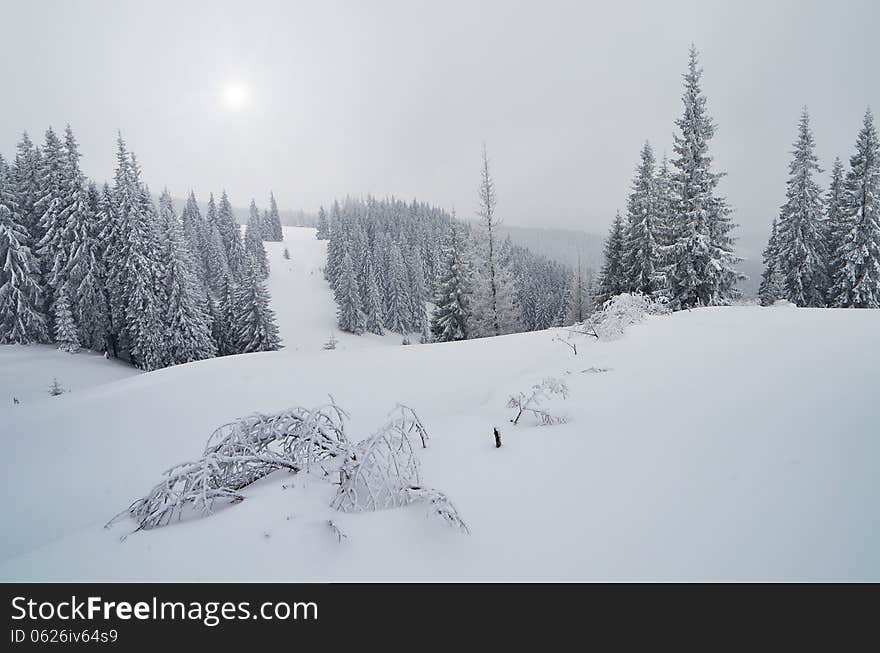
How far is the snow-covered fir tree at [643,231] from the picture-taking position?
963 inches

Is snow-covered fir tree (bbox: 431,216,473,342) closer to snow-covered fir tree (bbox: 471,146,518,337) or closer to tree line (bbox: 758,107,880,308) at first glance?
snow-covered fir tree (bbox: 471,146,518,337)

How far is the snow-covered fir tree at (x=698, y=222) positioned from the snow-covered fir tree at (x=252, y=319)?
32645 mm

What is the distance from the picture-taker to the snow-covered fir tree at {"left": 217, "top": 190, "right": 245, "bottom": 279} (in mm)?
61491

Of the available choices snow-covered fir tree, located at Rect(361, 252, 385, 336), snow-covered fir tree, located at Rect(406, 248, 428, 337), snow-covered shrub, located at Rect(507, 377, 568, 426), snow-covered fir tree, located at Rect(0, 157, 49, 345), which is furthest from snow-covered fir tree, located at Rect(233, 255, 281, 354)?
snow-covered shrub, located at Rect(507, 377, 568, 426)

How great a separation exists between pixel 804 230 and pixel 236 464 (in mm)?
33962

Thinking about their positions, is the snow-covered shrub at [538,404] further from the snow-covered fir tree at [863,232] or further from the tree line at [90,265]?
the tree line at [90,265]

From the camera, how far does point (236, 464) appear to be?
10.2ft

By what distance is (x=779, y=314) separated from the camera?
872cm

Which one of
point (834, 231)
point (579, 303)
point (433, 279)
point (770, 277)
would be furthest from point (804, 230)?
point (433, 279)

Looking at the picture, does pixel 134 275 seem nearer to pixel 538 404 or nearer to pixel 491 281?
pixel 491 281

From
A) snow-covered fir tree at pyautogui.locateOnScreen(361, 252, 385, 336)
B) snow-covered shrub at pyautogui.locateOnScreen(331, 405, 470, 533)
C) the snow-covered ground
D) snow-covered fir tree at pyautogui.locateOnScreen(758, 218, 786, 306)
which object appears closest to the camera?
the snow-covered ground

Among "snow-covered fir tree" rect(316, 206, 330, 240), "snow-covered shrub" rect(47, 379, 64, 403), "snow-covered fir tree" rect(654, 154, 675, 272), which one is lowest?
"snow-covered shrub" rect(47, 379, 64, 403)

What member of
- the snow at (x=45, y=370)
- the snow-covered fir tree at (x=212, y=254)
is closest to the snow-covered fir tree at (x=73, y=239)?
the snow at (x=45, y=370)

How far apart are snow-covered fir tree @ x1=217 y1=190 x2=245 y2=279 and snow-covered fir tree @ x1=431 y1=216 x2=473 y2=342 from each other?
43375 millimetres
